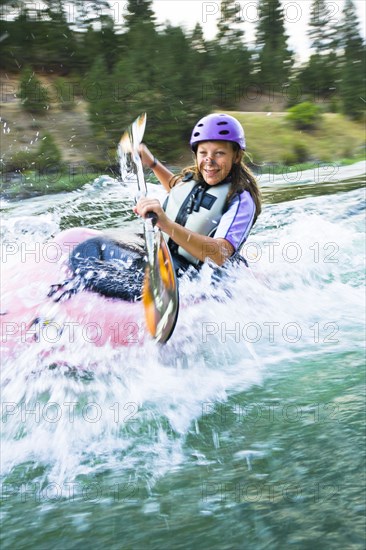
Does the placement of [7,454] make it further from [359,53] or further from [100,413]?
[359,53]

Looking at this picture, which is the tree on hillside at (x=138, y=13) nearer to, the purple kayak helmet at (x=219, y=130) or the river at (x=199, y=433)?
the river at (x=199, y=433)

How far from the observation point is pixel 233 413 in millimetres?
3164

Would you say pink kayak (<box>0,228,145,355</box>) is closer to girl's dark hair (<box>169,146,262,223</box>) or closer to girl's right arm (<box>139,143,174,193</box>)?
girl's dark hair (<box>169,146,262,223</box>)

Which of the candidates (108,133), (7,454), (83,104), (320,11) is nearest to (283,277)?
(7,454)

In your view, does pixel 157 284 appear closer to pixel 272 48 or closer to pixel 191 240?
pixel 191 240

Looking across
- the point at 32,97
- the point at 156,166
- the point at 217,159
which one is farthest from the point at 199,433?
the point at 32,97

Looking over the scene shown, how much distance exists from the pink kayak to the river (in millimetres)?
69

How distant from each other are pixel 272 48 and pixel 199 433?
19.6 m

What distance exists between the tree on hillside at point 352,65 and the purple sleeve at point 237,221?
16.5 metres

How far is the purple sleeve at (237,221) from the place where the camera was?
10.1 ft

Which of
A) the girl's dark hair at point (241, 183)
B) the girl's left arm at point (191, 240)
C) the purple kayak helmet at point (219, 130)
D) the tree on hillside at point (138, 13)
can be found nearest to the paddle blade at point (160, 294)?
the girl's left arm at point (191, 240)

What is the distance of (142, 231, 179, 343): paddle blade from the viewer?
282 centimetres

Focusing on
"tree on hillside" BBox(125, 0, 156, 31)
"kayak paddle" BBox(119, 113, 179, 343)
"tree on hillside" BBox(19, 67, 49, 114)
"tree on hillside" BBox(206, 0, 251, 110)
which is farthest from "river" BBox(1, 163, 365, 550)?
"tree on hillside" BBox(125, 0, 156, 31)

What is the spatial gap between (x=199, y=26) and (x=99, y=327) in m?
17.7
